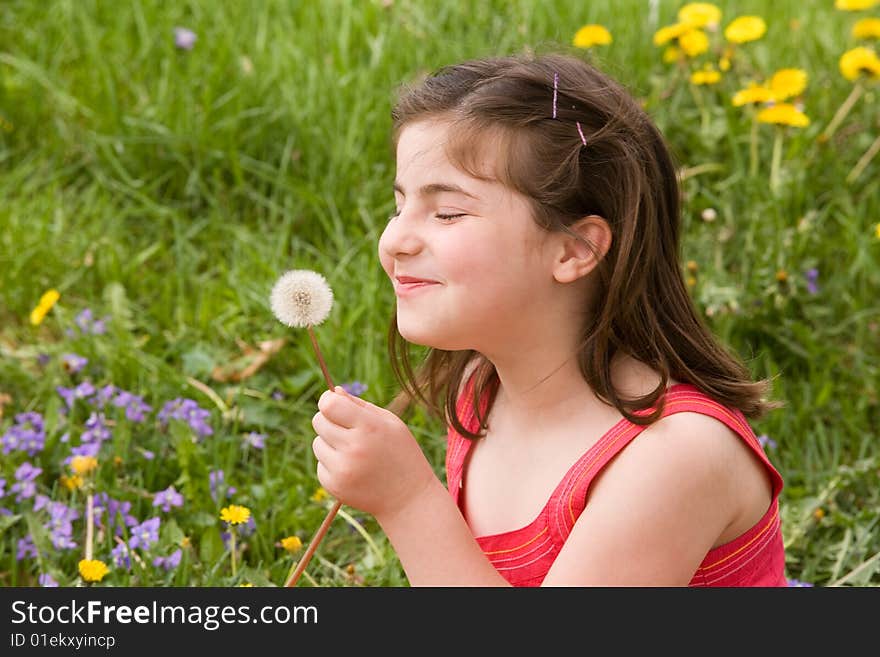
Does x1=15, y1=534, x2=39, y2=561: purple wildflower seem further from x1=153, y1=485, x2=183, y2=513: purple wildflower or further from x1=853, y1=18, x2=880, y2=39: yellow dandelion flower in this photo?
x1=853, y1=18, x2=880, y2=39: yellow dandelion flower

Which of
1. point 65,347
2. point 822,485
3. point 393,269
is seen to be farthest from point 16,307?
point 822,485

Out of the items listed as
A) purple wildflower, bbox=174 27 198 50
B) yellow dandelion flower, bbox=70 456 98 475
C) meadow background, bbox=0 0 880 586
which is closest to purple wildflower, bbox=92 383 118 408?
meadow background, bbox=0 0 880 586

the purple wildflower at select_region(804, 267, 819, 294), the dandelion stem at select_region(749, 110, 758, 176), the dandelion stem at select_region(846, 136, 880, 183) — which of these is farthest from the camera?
the dandelion stem at select_region(846, 136, 880, 183)

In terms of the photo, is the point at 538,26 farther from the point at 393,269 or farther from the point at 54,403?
the point at 393,269

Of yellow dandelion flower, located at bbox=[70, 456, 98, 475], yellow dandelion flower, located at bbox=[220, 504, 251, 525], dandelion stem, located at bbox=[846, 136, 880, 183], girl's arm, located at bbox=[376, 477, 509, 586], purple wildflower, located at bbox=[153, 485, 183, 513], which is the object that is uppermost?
girl's arm, located at bbox=[376, 477, 509, 586]

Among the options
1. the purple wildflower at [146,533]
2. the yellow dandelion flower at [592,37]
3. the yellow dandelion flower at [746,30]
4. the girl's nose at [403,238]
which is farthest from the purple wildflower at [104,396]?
the yellow dandelion flower at [746,30]

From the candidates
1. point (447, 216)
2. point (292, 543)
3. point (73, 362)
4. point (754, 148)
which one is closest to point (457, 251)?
point (447, 216)

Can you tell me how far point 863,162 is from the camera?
270 cm

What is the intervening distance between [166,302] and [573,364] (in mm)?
1240

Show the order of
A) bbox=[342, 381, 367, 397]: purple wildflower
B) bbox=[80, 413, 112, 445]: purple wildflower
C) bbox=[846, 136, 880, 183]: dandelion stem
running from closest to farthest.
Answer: bbox=[80, 413, 112, 445]: purple wildflower, bbox=[342, 381, 367, 397]: purple wildflower, bbox=[846, 136, 880, 183]: dandelion stem

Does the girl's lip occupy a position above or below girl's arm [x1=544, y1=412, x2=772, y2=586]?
above

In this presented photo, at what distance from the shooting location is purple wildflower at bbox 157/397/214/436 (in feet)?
6.93

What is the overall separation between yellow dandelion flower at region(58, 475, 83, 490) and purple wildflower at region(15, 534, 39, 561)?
0.33ft

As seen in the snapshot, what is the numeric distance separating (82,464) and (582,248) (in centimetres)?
90
